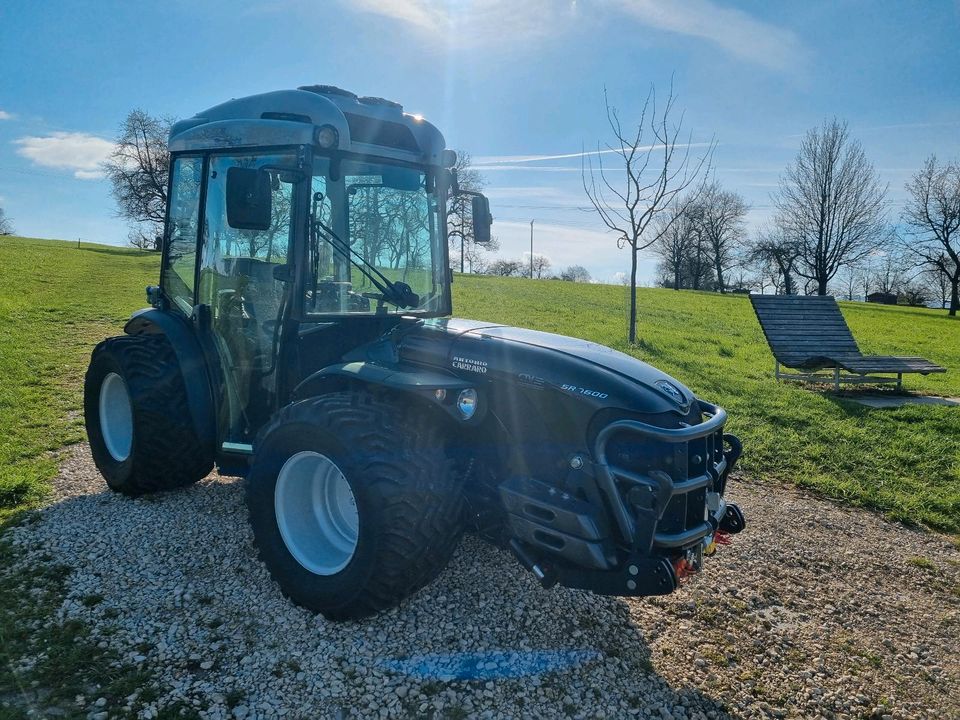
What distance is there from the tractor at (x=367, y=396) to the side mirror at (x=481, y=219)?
0.02 meters

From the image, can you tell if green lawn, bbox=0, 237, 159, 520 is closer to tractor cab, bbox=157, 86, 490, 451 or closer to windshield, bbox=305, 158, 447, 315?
tractor cab, bbox=157, 86, 490, 451

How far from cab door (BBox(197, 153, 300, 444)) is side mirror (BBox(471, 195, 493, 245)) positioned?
4.02 ft

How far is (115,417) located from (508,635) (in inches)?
140

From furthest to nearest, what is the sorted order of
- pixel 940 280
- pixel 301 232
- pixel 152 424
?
1. pixel 940 280
2. pixel 152 424
3. pixel 301 232

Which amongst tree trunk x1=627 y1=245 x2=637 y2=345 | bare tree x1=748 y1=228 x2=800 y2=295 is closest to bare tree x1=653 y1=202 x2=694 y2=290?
bare tree x1=748 y1=228 x2=800 y2=295

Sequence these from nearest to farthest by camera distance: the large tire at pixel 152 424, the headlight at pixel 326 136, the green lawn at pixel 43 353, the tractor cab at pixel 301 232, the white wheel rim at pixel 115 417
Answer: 1. the headlight at pixel 326 136
2. the tractor cab at pixel 301 232
3. the large tire at pixel 152 424
4. the white wheel rim at pixel 115 417
5. the green lawn at pixel 43 353

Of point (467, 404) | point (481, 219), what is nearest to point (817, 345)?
point (481, 219)

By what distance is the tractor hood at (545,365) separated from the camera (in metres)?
3.05

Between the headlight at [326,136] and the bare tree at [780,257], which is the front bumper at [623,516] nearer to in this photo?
the headlight at [326,136]

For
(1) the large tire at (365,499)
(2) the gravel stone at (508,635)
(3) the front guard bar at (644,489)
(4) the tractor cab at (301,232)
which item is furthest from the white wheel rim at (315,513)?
(3) the front guard bar at (644,489)

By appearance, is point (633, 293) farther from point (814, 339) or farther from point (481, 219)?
point (481, 219)

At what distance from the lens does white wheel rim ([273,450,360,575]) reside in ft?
11.2

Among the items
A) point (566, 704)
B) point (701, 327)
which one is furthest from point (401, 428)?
point (701, 327)

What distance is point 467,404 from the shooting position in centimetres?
322
